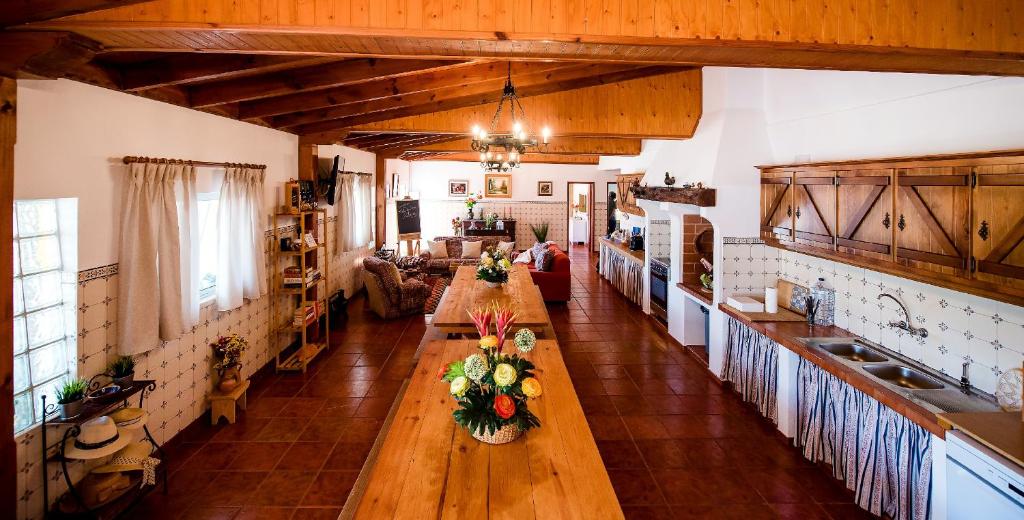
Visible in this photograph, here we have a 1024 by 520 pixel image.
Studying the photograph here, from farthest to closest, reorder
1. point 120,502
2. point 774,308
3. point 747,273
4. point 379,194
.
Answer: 1. point 379,194
2. point 747,273
3. point 774,308
4. point 120,502

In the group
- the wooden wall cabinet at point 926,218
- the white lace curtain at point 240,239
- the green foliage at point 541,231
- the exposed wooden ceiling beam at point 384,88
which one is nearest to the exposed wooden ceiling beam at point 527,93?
the exposed wooden ceiling beam at point 384,88

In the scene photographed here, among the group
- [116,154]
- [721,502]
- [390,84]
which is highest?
[390,84]

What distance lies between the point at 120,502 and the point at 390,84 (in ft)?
11.8

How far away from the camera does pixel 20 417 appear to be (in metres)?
2.85

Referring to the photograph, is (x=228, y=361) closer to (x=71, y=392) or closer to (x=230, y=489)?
(x=230, y=489)

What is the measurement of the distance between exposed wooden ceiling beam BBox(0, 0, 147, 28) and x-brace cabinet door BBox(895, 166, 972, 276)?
3900 millimetres

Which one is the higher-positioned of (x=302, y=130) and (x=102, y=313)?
(x=302, y=130)

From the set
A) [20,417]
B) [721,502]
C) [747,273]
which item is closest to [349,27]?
[20,417]

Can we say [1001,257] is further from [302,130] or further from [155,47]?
[302,130]

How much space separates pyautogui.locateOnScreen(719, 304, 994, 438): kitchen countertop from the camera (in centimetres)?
272

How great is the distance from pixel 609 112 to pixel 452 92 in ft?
6.34

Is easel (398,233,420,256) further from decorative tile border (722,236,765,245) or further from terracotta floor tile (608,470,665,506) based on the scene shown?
terracotta floor tile (608,470,665,506)

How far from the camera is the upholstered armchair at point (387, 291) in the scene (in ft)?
25.7

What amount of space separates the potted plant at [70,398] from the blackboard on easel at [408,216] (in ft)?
30.2
